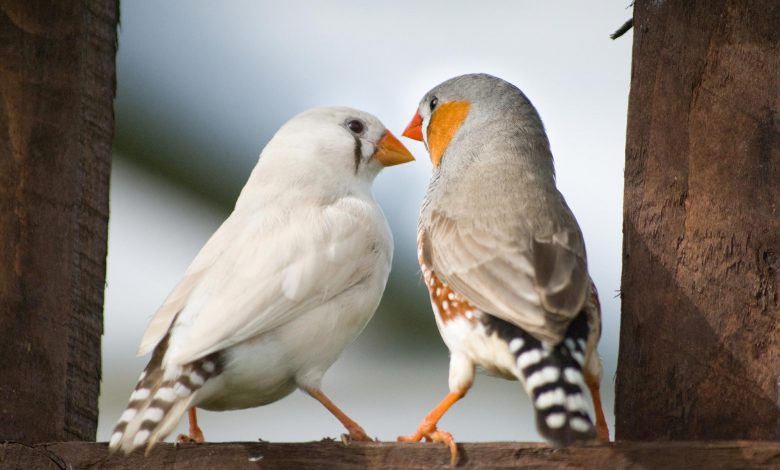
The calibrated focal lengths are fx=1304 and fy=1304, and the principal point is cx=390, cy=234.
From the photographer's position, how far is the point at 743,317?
12.4 feet

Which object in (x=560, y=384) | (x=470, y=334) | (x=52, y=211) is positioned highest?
(x=52, y=211)

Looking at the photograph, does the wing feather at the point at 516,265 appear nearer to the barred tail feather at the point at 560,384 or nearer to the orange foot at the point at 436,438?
the barred tail feather at the point at 560,384

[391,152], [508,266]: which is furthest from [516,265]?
[391,152]

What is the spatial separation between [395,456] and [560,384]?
18.7 inches

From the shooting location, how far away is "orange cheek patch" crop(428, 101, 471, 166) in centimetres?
477

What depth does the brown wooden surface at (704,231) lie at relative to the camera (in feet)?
12.3

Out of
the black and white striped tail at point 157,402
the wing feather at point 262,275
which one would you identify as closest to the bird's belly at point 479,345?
the wing feather at point 262,275

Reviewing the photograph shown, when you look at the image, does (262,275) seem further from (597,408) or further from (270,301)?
(597,408)

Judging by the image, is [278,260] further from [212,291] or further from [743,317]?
[743,317]

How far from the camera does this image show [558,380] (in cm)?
331

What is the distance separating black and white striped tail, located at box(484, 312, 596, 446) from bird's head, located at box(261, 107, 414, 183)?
1.40 m

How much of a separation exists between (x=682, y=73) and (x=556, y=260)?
73 cm

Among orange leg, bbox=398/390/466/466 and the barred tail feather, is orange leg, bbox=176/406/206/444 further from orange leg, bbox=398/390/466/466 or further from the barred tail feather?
the barred tail feather

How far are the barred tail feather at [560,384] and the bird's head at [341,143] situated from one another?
1.47 meters
